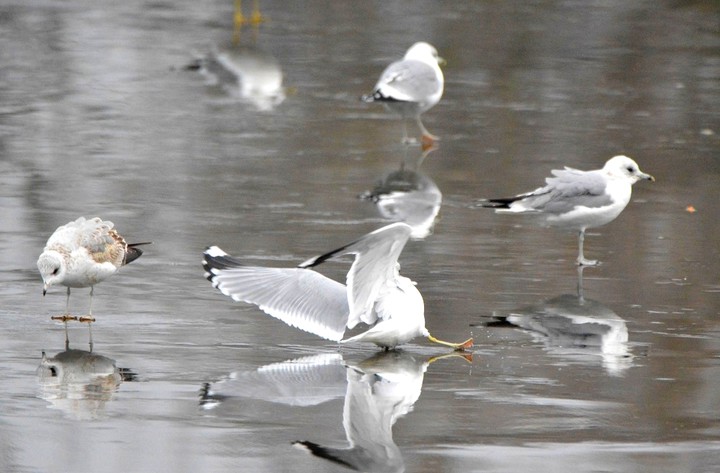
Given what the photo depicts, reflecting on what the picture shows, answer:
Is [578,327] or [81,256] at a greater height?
[81,256]

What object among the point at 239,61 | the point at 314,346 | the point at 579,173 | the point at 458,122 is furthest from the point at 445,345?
the point at 239,61

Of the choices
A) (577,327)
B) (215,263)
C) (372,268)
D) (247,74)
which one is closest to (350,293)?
(372,268)

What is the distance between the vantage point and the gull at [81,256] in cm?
814

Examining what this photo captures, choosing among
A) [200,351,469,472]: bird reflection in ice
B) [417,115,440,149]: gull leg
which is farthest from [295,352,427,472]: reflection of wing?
[417,115,440,149]: gull leg

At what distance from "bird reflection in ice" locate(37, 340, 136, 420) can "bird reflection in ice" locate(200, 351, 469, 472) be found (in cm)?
48

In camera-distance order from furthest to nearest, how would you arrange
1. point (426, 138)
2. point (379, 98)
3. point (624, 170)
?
point (426, 138), point (379, 98), point (624, 170)

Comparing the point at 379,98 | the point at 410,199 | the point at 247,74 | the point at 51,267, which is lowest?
the point at 410,199

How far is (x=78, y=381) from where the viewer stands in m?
7.17

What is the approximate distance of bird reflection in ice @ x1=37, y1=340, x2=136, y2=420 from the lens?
676 cm

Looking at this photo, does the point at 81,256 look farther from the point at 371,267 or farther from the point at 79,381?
the point at 371,267

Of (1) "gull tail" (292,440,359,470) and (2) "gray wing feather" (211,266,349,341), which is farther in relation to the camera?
(2) "gray wing feather" (211,266,349,341)

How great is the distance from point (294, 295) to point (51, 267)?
1.40 m

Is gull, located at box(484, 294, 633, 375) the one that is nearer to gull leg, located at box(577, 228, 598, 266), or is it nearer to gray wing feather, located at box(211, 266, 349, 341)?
gull leg, located at box(577, 228, 598, 266)

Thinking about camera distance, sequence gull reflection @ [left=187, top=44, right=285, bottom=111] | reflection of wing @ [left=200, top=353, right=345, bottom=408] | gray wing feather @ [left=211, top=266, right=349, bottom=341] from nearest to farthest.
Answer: reflection of wing @ [left=200, top=353, right=345, bottom=408] < gray wing feather @ [left=211, top=266, right=349, bottom=341] < gull reflection @ [left=187, top=44, right=285, bottom=111]
